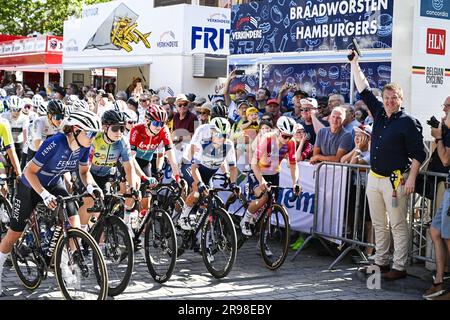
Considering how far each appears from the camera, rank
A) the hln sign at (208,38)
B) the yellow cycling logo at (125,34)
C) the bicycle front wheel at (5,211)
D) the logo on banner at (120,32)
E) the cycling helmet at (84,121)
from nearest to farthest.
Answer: the cycling helmet at (84,121) < the bicycle front wheel at (5,211) < the hln sign at (208,38) < the yellow cycling logo at (125,34) < the logo on banner at (120,32)

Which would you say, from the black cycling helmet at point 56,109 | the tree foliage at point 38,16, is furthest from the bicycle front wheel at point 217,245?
the tree foliage at point 38,16

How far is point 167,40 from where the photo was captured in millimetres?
18438

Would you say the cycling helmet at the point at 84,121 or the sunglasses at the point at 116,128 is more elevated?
the cycling helmet at the point at 84,121

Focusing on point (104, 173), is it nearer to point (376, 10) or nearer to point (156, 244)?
point (156, 244)

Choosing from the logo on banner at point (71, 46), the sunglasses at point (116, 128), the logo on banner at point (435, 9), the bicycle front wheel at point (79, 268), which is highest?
the logo on banner at point (71, 46)

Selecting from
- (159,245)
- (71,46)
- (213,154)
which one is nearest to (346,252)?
(213,154)

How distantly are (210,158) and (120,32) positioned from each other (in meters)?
14.2

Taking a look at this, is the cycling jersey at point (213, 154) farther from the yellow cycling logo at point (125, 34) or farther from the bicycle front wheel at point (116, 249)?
the yellow cycling logo at point (125, 34)

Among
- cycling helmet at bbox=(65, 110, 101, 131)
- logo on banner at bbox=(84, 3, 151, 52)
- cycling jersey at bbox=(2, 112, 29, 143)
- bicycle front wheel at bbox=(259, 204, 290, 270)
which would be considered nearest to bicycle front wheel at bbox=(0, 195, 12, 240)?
cycling helmet at bbox=(65, 110, 101, 131)

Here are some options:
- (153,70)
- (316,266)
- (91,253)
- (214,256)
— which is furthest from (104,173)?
(153,70)

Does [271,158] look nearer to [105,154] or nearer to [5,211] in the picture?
[105,154]

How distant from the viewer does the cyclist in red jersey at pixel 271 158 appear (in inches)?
301

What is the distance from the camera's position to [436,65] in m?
7.65

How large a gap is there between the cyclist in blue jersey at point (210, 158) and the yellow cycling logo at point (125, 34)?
12422mm
